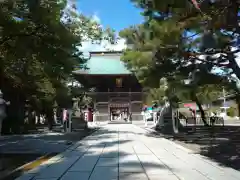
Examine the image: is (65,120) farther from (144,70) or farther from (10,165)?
(10,165)

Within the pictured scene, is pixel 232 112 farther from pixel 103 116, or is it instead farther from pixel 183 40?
pixel 183 40

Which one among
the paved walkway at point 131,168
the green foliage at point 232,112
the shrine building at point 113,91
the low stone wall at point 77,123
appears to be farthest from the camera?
the green foliage at point 232,112

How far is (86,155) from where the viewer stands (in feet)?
35.0

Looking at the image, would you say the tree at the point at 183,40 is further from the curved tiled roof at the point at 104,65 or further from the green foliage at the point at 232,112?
the green foliage at the point at 232,112

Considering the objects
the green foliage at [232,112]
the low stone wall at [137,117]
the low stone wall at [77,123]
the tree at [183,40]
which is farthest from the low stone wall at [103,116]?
the tree at [183,40]

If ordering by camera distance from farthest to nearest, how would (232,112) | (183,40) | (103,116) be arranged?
(232,112), (103,116), (183,40)

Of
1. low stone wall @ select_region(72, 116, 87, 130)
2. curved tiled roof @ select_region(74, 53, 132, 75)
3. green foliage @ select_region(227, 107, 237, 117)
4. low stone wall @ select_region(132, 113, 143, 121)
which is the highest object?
curved tiled roof @ select_region(74, 53, 132, 75)

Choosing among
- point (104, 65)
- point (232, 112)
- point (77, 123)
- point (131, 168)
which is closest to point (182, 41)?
point (131, 168)

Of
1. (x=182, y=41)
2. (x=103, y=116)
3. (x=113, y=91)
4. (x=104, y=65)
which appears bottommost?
(x=103, y=116)

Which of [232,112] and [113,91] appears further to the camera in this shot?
[232,112]

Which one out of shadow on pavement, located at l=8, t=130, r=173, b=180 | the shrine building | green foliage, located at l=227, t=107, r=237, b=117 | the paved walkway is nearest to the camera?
the paved walkway

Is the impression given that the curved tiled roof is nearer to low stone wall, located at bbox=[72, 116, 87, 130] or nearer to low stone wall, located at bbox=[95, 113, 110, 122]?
low stone wall, located at bbox=[95, 113, 110, 122]

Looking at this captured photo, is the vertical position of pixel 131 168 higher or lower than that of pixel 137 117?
lower

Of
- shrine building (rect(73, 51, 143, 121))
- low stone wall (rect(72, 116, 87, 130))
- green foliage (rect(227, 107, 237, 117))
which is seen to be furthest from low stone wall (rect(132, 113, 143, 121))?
low stone wall (rect(72, 116, 87, 130))
